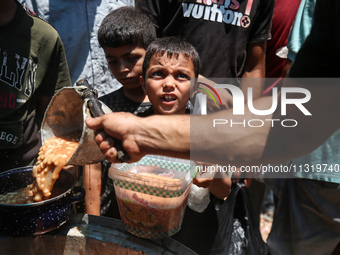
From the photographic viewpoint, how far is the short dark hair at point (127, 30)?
2301 mm

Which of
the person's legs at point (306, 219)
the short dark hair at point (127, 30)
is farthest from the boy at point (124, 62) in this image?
the person's legs at point (306, 219)

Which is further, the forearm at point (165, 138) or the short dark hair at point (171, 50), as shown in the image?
the short dark hair at point (171, 50)

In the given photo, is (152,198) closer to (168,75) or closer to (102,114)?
(102,114)

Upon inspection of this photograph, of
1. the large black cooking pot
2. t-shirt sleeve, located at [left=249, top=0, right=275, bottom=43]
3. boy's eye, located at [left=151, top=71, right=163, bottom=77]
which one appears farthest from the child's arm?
t-shirt sleeve, located at [left=249, top=0, right=275, bottom=43]

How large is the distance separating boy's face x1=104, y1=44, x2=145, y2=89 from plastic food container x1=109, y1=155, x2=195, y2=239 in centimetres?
87

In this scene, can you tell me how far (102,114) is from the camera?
1429mm

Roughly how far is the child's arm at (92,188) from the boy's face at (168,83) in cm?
56

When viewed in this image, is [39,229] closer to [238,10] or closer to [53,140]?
[53,140]

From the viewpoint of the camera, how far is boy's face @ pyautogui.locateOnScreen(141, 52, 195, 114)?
2047 mm

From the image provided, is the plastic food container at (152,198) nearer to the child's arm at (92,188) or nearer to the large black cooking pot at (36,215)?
the large black cooking pot at (36,215)

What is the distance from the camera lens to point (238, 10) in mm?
2557

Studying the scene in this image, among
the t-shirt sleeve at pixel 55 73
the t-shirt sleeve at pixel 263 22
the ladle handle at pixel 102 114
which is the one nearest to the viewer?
Answer: the ladle handle at pixel 102 114

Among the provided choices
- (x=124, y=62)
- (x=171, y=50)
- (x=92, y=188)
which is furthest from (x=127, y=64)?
(x=92, y=188)

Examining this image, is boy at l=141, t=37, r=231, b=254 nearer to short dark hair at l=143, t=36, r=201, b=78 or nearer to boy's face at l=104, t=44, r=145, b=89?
short dark hair at l=143, t=36, r=201, b=78
